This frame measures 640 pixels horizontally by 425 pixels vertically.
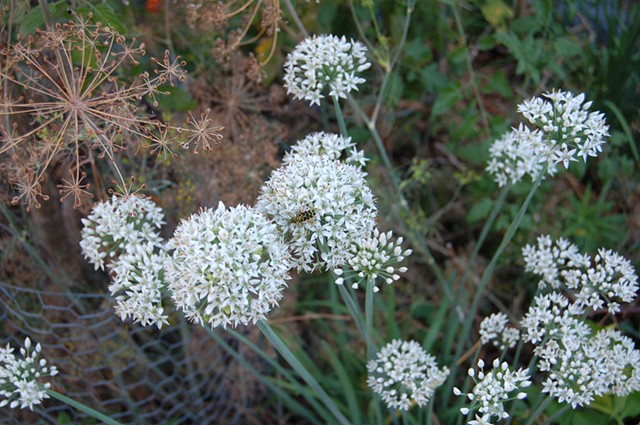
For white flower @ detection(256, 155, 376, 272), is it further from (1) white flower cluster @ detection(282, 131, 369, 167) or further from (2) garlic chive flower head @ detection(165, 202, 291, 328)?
(1) white flower cluster @ detection(282, 131, 369, 167)

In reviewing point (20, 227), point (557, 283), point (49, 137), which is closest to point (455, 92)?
point (557, 283)

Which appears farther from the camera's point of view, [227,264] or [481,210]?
[481,210]

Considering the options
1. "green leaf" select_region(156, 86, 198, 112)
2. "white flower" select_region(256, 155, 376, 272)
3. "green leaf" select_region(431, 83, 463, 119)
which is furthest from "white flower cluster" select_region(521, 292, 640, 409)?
"green leaf" select_region(156, 86, 198, 112)

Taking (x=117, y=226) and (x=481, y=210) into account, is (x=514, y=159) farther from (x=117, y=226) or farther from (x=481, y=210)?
(x=117, y=226)

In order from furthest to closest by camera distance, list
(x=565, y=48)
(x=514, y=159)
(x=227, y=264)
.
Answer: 1. (x=565, y=48)
2. (x=514, y=159)
3. (x=227, y=264)

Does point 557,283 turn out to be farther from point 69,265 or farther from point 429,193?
point 69,265

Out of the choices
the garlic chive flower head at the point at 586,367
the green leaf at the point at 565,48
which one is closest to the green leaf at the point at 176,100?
the garlic chive flower head at the point at 586,367

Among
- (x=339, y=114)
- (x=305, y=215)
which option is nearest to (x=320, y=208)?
(x=305, y=215)
